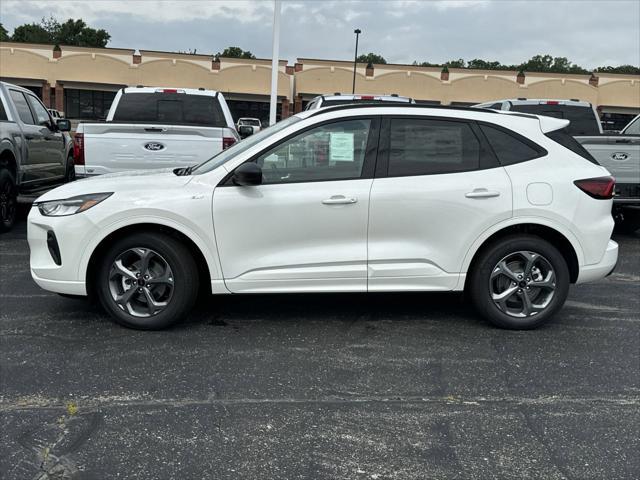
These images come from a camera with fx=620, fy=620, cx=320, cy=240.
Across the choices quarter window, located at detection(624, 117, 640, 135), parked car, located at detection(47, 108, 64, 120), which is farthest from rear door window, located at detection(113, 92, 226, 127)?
quarter window, located at detection(624, 117, 640, 135)

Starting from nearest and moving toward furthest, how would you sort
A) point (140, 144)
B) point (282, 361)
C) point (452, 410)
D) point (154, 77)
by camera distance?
point (452, 410) → point (282, 361) → point (140, 144) → point (154, 77)

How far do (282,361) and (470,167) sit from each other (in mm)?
2089

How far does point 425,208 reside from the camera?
15.5ft

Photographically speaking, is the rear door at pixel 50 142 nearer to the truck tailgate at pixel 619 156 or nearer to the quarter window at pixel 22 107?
the quarter window at pixel 22 107

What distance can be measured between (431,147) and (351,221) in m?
0.90

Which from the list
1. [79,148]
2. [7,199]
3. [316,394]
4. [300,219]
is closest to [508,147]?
[300,219]

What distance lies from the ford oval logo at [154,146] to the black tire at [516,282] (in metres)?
4.31

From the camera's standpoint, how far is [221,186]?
4.64 meters

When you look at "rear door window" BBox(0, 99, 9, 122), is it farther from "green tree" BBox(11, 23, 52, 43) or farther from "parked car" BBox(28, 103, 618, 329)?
"green tree" BBox(11, 23, 52, 43)

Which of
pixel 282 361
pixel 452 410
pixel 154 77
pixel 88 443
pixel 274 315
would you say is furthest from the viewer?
pixel 154 77

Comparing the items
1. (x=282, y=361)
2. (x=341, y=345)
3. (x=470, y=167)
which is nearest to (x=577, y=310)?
(x=470, y=167)

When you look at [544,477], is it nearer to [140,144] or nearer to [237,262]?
[237,262]

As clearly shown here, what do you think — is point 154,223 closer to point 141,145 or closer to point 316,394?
point 316,394

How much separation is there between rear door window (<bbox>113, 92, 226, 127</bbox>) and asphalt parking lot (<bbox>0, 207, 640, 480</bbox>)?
4.48 meters
